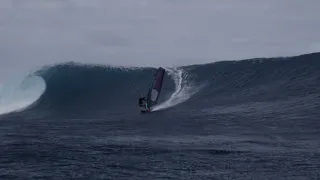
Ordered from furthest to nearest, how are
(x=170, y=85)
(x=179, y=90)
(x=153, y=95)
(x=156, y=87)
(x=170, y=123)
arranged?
(x=170, y=85)
(x=179, y=90)
(x=156, y=87)
(x=153, y=95)
(x=170, y=123)

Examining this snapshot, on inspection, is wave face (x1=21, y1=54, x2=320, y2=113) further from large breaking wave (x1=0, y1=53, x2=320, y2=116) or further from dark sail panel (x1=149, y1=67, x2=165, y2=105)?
dark sail panel (x1=149, y1=67, x2=165, y2=105)

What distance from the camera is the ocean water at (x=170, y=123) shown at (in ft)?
58.9

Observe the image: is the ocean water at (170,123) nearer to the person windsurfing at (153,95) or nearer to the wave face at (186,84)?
the wave face at (186,84)

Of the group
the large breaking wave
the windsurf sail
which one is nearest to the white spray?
the large breaking wave

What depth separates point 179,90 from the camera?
38.2m

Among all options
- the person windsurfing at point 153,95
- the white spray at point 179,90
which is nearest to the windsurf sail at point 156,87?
the person windsurfing at point 153,95

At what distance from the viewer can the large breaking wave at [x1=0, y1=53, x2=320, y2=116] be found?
34.5 meters

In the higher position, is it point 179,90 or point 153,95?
point 179,90

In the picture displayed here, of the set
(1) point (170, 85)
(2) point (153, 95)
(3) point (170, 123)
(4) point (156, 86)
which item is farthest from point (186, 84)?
(3) point (170, 123)

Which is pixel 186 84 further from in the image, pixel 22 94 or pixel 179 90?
pixel 22 94

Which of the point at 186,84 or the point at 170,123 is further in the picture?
the point at 186,84

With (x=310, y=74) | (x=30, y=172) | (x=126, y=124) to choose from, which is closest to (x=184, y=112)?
(x=126, y=124)

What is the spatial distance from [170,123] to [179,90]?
1053 cm

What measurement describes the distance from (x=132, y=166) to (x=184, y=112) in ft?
43.1
